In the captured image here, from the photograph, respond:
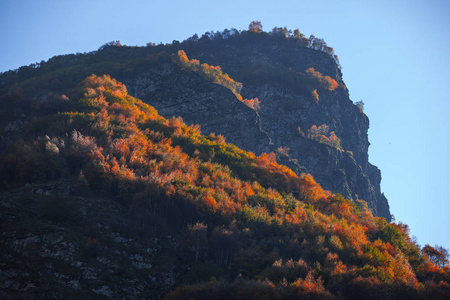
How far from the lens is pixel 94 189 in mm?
25953

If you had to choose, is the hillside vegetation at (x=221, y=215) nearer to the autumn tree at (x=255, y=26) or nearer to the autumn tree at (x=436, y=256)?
the autumn tree at (x=436, y=256)

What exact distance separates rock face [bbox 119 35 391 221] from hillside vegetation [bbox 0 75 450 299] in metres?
19.8

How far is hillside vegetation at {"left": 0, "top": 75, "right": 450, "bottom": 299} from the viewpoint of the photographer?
19.2 m

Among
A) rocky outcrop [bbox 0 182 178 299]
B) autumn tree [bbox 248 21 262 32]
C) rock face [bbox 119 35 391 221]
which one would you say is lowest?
rocky outcrop [bbox 0 182 178 299]

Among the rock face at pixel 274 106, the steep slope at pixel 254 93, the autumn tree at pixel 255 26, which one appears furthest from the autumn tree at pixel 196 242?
the autumn tree at pixel 255 26

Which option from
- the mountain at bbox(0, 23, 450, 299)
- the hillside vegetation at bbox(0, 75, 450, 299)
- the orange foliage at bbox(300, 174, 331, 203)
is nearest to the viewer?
the mountain at bbox(0, 23, 450, 299)

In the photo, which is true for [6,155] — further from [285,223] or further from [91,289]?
[285,223]

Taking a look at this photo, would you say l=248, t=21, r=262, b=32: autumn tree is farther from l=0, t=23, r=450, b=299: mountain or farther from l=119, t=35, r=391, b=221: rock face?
l=0, t=23, r=450, b=299: mountain

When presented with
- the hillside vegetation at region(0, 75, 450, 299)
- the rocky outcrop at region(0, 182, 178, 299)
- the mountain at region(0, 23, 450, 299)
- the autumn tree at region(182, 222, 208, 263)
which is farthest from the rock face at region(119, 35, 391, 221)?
the rocky outcrop at region(0, 182, 178, 299)

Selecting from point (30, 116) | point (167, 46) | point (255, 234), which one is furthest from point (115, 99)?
point (167, 46)

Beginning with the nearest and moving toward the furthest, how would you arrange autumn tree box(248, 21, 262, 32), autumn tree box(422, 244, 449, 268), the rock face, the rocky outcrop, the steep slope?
the rocky outcrop → autumn tree box(422, 244, 449, 268) → the steep slope → the rock face → autumn tree box(248, 21, 262, 32)

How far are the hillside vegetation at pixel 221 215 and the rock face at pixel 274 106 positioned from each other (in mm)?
19830

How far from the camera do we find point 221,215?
26141 mm

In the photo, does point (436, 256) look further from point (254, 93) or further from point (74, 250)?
point (254, 93)
